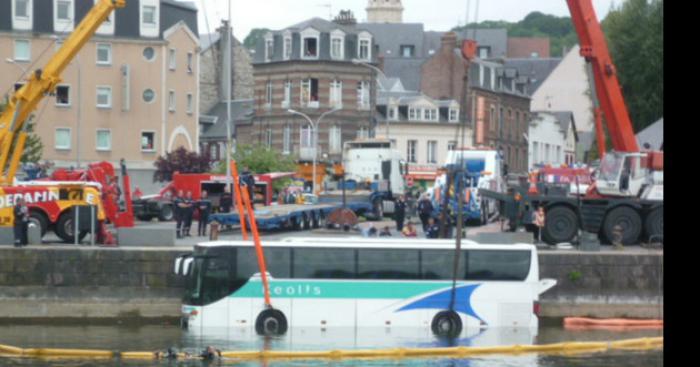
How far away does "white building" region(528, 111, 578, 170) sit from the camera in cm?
10900

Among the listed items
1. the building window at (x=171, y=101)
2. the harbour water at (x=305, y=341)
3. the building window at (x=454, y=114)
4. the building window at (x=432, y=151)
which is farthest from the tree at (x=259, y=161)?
the harbour water at (x=305, y=341)

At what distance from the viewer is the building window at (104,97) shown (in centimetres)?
7538

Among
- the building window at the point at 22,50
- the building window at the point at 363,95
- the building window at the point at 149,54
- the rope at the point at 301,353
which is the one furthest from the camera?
the building window at the point at 363,95

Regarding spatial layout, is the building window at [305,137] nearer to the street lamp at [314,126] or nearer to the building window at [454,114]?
the street lamp at [314,126]

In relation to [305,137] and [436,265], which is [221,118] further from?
[436,265]

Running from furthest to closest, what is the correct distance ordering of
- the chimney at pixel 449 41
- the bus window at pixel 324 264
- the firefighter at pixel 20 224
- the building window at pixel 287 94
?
the chimney at pixel 449 41 < the building window at pixel 287 94 < the firefighter at pixel 20 224 < the bus window at pixel 324 264

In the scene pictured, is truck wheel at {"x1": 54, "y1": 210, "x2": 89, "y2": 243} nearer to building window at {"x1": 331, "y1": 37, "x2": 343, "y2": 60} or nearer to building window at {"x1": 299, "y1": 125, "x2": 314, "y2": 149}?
building window at {"x1": 299, "y1": 125, "x2": 314, "y2": 149}

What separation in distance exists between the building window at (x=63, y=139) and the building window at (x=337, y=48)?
20454 mm

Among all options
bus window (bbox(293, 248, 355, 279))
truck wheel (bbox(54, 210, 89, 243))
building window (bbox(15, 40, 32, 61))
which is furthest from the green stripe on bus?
building window (bbox(15, 40, 32, 61))

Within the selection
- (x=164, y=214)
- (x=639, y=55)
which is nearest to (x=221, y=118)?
(x=639, y=55)

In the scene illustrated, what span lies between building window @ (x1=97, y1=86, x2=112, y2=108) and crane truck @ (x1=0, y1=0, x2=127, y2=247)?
35844mm

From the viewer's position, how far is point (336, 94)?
8769 centimetres

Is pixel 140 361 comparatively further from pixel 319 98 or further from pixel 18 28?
pixel 319 98

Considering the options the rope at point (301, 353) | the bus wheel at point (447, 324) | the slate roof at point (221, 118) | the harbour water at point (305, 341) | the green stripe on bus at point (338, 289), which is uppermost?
the slate roof at point (221, 118)
